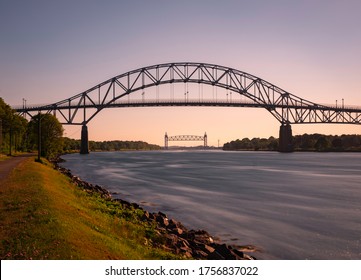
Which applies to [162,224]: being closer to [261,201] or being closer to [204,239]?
[204,239]

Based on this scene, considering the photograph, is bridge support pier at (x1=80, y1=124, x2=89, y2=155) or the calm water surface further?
bridge support pier at (x1=80, y1=124, x2=89, y2=155)

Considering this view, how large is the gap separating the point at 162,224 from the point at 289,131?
13322cm

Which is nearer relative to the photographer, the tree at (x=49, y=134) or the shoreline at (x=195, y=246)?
the shoreline at (x=195, y=246)

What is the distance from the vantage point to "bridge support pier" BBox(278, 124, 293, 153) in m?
143

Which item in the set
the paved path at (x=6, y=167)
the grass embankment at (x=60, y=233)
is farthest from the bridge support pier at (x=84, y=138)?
the grass embankment at (x=60, y=233)

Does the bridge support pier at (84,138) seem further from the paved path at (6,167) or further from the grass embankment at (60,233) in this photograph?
the grass embankment at (60,233)

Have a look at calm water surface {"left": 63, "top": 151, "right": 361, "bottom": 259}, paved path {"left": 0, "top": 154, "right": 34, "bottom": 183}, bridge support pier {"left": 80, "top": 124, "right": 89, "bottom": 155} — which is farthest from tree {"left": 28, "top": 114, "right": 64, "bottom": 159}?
bridge support pier {"left": 80, "top": 124, "right": 89, "bottom": 155}

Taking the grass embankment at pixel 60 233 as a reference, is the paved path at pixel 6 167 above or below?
above

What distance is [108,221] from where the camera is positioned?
633 inches

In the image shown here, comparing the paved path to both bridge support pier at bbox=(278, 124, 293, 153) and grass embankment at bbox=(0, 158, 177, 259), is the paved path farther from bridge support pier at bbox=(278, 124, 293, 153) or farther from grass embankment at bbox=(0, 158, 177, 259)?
bridge support pier at bbox=(278, 124, 293, 153)

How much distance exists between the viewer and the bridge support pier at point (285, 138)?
143 m

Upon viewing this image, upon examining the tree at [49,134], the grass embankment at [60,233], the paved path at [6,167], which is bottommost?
the grass embankment at [60,233]

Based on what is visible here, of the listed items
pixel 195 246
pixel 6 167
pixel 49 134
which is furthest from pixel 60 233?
pixel 49 134
